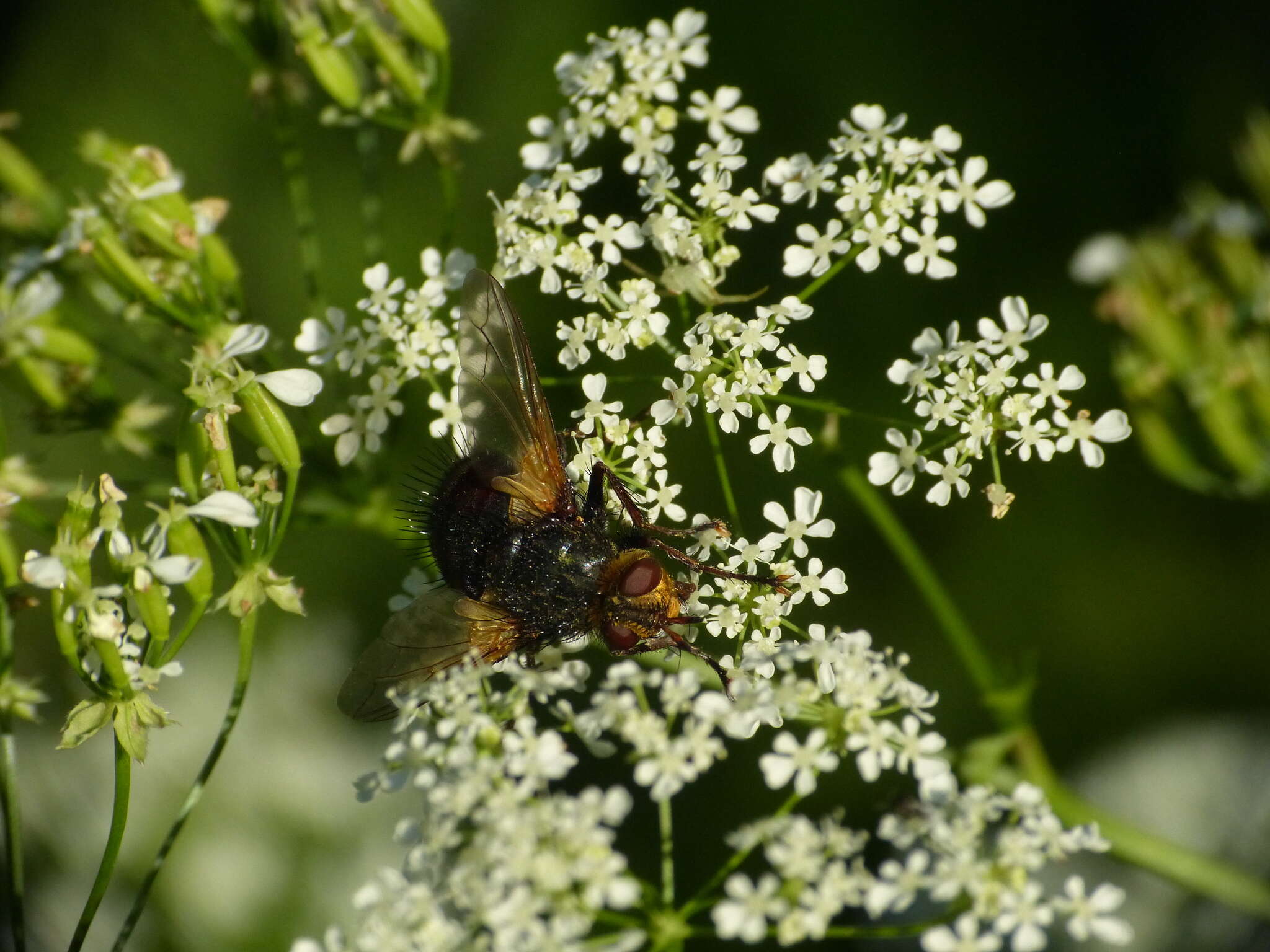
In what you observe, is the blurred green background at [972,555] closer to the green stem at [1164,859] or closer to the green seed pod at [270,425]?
the green stem at [1164,859]

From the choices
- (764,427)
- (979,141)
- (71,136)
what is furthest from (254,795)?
(979,141)

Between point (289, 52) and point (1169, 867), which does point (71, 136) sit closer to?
point (289, 52)

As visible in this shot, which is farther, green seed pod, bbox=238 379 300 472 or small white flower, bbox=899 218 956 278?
small white flower, bbox=899 218 956 278

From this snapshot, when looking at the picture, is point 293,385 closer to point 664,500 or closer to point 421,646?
point 421,646

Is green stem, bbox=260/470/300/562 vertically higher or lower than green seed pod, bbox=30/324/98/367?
lower

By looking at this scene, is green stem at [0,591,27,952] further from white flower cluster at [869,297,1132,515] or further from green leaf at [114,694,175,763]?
white flower cluster at [869,297,1132,515]

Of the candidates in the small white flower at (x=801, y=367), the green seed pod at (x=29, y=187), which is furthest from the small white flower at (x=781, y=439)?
the green seed pod at (x=29, y=187)

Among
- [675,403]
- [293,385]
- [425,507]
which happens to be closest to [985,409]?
[675,403]

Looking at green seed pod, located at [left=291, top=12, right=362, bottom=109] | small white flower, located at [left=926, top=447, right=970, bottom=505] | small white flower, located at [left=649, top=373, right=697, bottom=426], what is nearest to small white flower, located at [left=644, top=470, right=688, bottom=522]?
small white flower, located at [left=649, top=373, right=697, bottom=426]
